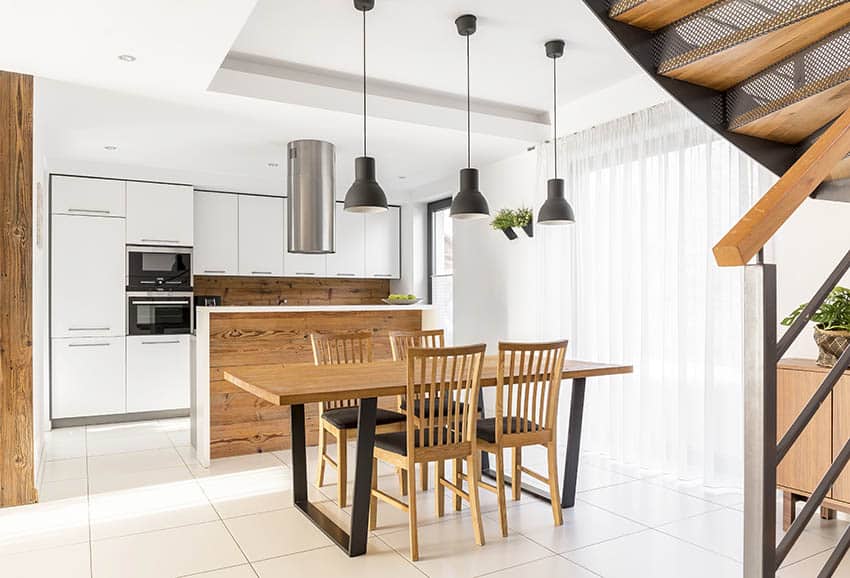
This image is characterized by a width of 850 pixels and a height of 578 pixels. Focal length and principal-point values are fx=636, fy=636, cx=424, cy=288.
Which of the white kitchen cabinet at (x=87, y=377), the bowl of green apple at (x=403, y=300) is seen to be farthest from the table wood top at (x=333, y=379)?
the white kitchen cabinet at (x=87, y=377)

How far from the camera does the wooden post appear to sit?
138 inches

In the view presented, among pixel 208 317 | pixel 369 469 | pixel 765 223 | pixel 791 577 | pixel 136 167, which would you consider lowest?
pixel 791 577

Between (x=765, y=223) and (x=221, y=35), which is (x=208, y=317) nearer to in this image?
(x=221, y=35)

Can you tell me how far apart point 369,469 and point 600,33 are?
8.93 feet

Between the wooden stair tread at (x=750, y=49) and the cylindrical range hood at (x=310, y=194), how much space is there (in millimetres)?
3238

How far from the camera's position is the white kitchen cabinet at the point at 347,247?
725cm

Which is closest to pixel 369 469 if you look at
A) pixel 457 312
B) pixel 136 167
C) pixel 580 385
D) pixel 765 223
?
pixel 580 385

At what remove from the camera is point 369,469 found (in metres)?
2.84

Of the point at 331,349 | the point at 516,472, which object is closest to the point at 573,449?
the point at 516,472

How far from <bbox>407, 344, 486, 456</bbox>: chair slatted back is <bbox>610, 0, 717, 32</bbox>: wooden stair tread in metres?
1.47

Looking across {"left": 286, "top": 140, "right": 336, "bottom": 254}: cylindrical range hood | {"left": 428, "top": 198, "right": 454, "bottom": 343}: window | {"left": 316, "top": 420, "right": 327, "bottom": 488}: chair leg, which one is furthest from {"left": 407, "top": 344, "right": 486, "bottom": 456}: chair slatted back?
{"left": 428, "top": 198, "right": 454, "bottom": 343}: window

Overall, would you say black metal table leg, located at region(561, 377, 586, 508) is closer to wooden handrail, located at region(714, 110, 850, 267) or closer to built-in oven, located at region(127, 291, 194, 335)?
wooden handrail, located at region(714, 110, 850, 267)

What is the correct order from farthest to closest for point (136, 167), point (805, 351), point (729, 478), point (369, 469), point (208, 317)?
1. point (136, 167)
2. point (208, 317)
3. point (729, 478)
4. point (805, 351)
5. point (369, 469)

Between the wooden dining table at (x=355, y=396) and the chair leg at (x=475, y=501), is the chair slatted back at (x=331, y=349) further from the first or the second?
the chair leg at (x=475, y=501)
